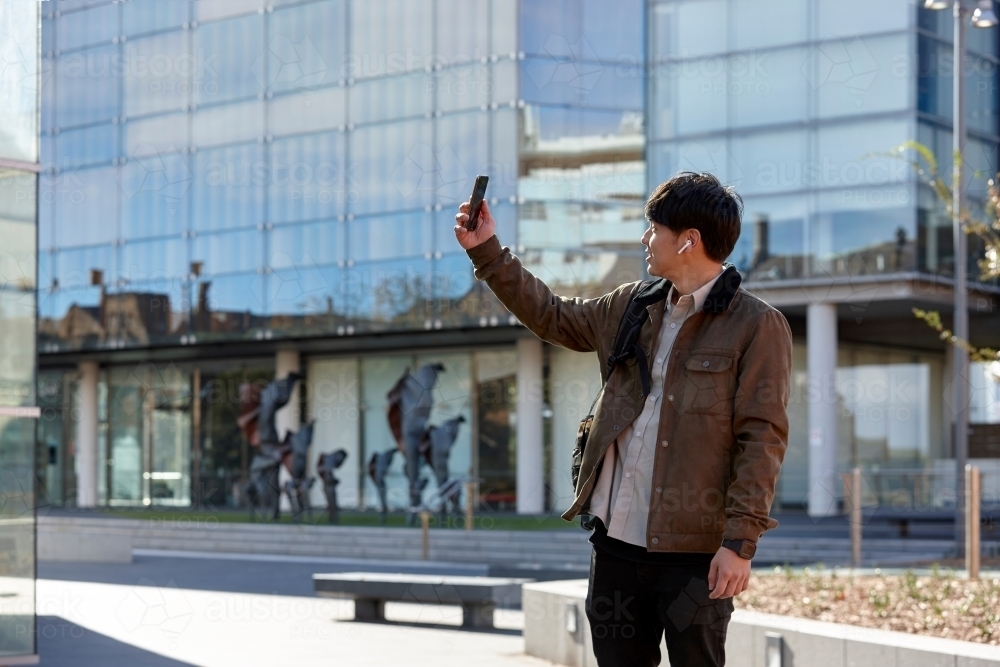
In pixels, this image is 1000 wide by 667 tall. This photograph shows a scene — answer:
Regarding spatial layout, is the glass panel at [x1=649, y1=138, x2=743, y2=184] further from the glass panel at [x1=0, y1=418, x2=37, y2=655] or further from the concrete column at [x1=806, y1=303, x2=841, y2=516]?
the glass panel at [x1=0, y1=418, x2=37, y2=655]

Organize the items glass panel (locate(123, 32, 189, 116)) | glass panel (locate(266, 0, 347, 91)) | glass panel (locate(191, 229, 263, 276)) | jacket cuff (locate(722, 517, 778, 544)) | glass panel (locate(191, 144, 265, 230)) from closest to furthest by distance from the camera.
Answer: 1. jacket cuff (locate(722, 517, 778, 544))
2. glass panel (locate(266, 0, 347, 91))
3. glass panel (locate(191, 229, 263, 276))
4. glass panel (locate(191, 144, 265, 230))
5. glass panel (locate(123, 32, 189, 116))

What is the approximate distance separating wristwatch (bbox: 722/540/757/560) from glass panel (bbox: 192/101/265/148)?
107 ft

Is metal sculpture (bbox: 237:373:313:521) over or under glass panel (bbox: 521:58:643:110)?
under

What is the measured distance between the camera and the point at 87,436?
42094mm

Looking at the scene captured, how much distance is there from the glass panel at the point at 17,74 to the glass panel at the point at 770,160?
21.5 meters

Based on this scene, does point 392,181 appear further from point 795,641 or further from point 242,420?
point 795,641

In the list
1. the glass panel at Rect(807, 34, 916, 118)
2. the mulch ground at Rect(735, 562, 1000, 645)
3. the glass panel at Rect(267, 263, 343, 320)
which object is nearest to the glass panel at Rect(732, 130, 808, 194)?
the glass panel at Rect(807, 34, 916, 118)

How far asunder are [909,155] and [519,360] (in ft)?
33.4

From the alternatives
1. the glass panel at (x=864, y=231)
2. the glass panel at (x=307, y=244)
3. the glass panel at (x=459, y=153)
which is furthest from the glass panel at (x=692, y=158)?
the glass panel at (x=307, y=244)

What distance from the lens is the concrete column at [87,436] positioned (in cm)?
4150

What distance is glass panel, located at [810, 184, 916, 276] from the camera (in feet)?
90.9

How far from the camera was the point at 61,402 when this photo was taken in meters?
43.0

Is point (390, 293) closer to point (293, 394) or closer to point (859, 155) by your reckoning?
point (293, 394)

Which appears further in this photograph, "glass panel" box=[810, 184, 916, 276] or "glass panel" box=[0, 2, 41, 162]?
"glass panel" box=[810, 184, 916, 276]
